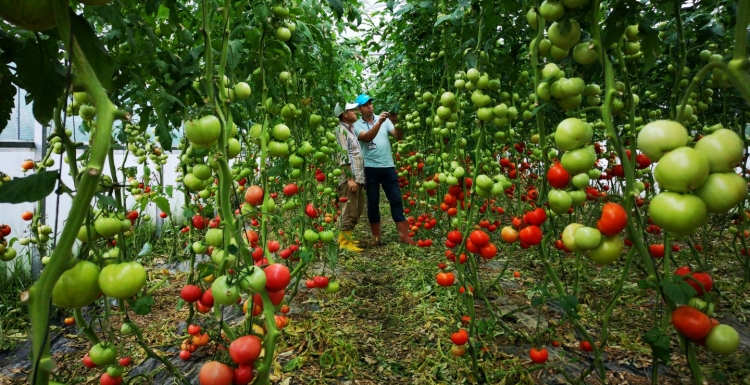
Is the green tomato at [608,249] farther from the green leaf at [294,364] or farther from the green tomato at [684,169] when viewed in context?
the green leaf at [294,364]

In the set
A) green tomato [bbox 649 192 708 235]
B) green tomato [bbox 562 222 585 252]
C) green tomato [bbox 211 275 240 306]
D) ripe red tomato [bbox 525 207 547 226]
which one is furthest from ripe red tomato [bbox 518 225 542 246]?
green tomato [bbox 211 275 240 306]

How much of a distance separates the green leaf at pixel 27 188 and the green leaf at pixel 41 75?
0.23 meters

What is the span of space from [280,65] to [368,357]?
1.65 m

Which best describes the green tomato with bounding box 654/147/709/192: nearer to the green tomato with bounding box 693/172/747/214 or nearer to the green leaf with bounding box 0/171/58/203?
the green tomato with bounding box 693/172/747/214

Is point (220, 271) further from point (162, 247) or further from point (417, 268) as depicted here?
point (162, 247)

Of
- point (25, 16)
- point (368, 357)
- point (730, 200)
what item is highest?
A: point (25, 16)

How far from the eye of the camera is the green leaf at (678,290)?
0.84m

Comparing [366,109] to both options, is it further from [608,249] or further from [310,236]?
[608,249]

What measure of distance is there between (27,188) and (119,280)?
0.71ft

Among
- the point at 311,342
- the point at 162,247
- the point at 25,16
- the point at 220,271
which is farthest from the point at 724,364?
the point at 162,247

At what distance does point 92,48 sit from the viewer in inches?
25.8

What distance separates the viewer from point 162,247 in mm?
4645

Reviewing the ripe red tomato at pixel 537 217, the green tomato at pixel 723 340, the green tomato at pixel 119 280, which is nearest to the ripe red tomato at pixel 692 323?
the green tomato at pixel 723 340

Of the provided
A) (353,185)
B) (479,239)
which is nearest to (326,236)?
(479,239)
